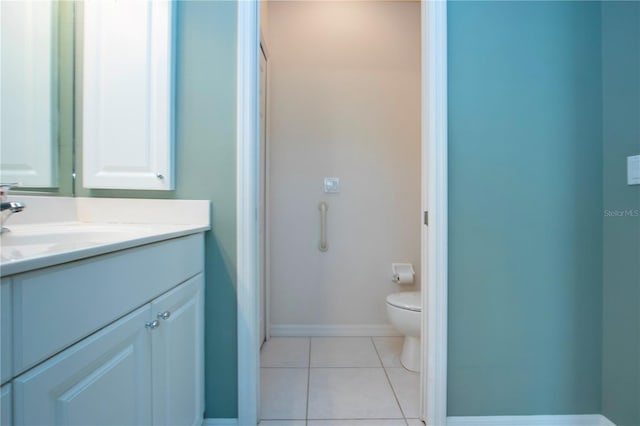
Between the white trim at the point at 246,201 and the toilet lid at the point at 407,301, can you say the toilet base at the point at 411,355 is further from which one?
the white trim at the point at 246,201

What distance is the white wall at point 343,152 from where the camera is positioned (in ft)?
7.26

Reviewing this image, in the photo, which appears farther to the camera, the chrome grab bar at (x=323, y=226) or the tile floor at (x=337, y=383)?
the chrome grab bar at (x=323, y=226)

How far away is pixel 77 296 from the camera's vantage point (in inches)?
23.2

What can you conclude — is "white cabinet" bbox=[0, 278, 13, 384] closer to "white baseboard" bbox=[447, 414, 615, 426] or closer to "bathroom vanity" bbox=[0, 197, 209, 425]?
"bathroom vanity" bbox=[0, 197, 209, 425]

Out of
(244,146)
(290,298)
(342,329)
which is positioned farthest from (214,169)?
(342,329)

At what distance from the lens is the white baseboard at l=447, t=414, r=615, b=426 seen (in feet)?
4.15

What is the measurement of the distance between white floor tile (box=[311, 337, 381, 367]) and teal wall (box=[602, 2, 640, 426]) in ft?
3.55

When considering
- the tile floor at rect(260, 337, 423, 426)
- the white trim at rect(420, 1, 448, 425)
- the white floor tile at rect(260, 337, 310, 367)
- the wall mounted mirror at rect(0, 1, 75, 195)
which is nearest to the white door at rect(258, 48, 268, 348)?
the white floor tile at rect(260, 337, 310, 367)

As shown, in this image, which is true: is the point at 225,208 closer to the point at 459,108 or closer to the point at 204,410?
the point at 204,410

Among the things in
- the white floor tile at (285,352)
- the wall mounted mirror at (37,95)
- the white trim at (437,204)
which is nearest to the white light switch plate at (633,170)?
the white trim at (437,204)

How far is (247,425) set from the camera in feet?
4.07

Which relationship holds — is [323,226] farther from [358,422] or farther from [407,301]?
[358,422]

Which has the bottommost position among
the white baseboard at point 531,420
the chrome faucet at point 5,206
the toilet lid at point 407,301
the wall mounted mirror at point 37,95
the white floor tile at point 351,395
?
the white floor tile at point 351,395

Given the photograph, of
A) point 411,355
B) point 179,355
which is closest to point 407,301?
point 411,355
